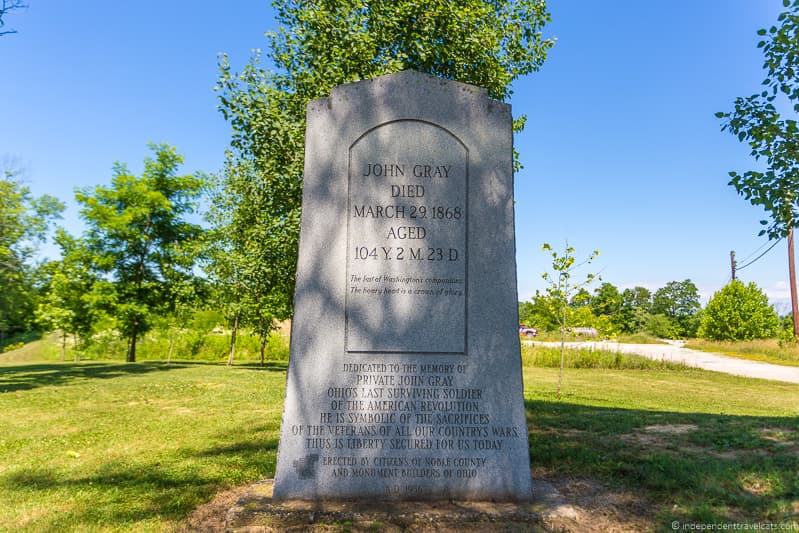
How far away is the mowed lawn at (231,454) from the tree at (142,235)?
11293mm

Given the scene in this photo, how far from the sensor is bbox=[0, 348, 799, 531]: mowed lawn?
4688 mm

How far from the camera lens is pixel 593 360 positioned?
2525 cm

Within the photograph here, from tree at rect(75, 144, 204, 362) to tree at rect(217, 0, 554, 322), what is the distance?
38.2 ft

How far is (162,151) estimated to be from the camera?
A: 26078 millimetres

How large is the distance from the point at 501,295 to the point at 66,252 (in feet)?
87.2

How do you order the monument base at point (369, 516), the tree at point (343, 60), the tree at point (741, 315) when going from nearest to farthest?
the monument base at point (369, 516), the tree at point (343, 60), the tree at point (741, 315)

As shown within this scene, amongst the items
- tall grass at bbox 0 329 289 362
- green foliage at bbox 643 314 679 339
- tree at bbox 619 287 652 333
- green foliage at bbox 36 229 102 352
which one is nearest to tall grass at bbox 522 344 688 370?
tall grass at bbox 0 329 289 362

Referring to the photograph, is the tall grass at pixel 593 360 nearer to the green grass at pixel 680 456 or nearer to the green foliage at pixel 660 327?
the green grass at pixel 680 456

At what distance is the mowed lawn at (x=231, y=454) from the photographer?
469cm

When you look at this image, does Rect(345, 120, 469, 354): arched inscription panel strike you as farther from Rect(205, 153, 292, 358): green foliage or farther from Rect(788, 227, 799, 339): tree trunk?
Rect(788, 227, 799, 339): tree trunk

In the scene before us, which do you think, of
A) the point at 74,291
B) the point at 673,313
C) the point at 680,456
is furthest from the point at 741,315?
the point at 673,313

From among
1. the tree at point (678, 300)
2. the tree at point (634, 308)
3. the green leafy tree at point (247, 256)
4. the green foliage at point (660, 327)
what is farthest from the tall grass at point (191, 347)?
the tree at point (678, 300)

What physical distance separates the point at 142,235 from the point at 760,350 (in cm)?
3583

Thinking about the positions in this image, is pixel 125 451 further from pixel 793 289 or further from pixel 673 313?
pixel 673 313
